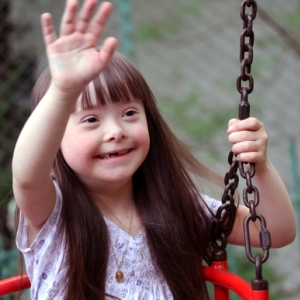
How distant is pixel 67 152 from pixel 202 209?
0.41m

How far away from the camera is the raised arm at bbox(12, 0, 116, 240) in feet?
3.14

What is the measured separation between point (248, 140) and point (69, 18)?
0.45 m

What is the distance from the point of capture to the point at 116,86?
1.23 m

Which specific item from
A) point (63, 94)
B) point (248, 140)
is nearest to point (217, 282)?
point (248, 140)

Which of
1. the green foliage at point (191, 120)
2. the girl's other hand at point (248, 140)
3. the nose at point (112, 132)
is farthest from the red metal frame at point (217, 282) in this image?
the green foliage at point (191, 120)

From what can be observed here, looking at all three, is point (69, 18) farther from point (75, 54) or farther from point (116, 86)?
point (116, 86)

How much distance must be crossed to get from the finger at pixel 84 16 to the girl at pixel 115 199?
0.13 m

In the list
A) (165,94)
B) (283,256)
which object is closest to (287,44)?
(165,94)

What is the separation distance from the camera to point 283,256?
11.9 feet

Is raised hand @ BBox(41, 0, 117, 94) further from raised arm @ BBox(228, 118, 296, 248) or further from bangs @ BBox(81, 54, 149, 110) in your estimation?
raised arm @ BBox(228, 118, 296, 248)

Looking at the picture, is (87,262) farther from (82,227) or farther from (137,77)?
(137,77)

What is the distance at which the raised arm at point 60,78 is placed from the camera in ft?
3.14

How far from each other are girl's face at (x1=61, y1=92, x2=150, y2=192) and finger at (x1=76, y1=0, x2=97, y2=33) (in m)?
0.24

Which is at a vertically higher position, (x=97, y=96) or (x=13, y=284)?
(x=97, y=96)
